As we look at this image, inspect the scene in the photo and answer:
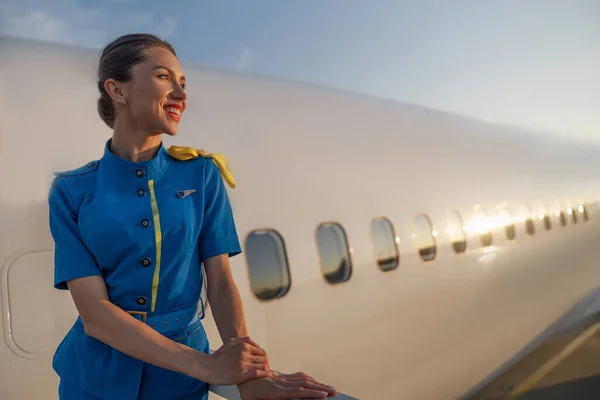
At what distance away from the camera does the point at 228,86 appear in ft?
11.4

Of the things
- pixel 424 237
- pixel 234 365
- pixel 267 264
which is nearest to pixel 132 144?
pixel 234 365

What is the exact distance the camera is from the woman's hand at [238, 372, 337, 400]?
1.23m

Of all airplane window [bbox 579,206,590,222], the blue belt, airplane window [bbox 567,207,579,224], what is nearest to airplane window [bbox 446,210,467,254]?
the blue belt

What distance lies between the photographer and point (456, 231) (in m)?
4.98

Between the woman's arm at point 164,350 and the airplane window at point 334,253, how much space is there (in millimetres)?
2083

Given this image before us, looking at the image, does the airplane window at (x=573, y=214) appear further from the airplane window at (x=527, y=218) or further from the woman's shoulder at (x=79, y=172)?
the woman's shoulder at (x=79, y=172)

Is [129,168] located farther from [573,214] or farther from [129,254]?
[573,214]

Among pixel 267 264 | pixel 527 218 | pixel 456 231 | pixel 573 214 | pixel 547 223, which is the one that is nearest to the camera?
pixel 267 264

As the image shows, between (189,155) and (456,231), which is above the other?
(189,155)

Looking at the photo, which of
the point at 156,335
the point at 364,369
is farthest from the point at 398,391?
the point at 156,335

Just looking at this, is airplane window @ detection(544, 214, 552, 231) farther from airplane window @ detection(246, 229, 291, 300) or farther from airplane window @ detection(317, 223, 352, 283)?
airplane window @ detection(246, 229, 291, 300)

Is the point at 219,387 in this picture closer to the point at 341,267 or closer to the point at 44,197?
the point at 44,197

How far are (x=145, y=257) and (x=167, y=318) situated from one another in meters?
0.20

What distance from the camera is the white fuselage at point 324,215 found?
7.18 ft
